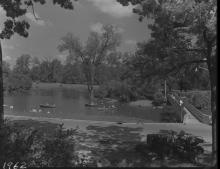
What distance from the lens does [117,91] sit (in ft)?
217

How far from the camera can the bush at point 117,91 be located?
63.3 meters

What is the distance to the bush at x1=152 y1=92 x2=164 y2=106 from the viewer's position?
55.7 meters

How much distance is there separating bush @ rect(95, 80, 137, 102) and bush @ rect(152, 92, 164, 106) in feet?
10.8

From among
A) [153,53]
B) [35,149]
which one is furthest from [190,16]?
[35,149]

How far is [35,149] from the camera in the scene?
886 centimetres

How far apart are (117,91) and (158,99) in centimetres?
1090

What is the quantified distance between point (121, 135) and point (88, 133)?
153 centimetres

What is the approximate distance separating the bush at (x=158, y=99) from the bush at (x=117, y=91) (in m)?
3.30

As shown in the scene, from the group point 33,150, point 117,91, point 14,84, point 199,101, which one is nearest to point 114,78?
point 117,91

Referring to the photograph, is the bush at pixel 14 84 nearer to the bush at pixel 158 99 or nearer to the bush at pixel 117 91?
the bush at pixel 117 91

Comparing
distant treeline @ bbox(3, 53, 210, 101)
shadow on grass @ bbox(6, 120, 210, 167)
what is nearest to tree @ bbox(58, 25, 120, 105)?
distant treeline @ bbox(3, 53, 210, 101)

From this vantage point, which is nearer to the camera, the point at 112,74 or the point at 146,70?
the point at 146,70

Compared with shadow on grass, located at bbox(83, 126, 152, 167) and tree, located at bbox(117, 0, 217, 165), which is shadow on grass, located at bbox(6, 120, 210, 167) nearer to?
shadow on grass, located at bbox(83, 126, 152, 167)

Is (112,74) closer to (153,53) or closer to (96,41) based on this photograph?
(96,41)
